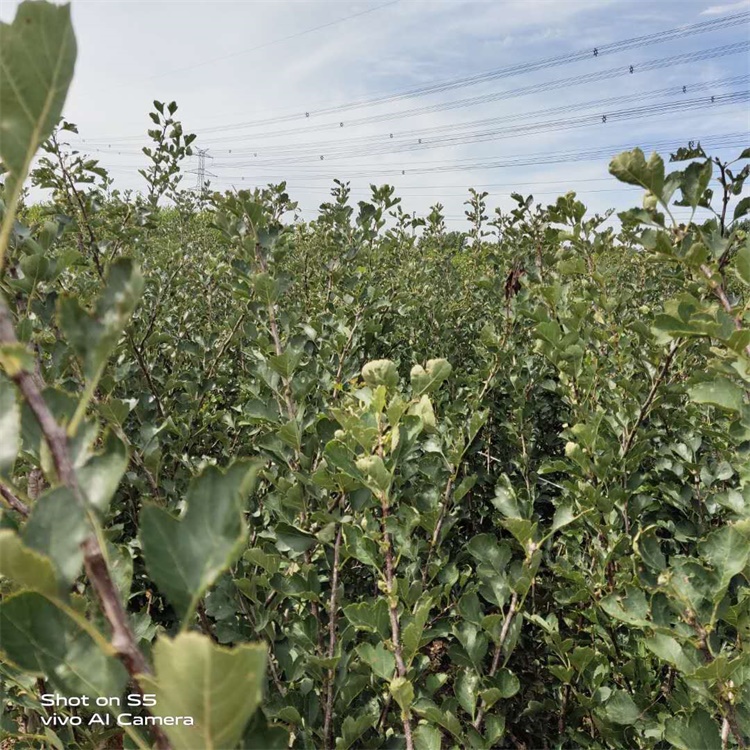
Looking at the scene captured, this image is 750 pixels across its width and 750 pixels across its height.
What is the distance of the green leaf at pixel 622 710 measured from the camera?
1.36 meters

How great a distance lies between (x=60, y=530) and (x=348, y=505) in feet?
3.41

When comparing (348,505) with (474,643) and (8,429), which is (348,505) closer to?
(474,643)

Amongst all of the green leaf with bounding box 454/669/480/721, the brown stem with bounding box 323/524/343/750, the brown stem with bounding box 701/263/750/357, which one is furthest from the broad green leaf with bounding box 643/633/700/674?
the brown stem with bounding box 323/524/343/750

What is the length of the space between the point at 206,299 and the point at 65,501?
11.0 ft

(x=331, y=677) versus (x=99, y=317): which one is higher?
(x=99, y=317)

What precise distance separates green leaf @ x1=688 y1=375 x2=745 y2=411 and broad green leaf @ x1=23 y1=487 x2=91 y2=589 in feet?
3.55

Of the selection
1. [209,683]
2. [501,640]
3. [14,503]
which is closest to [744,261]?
[501,640]

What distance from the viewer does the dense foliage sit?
18.4 inches

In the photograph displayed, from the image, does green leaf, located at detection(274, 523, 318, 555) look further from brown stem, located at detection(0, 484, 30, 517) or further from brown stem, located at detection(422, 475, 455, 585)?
brown stem, located at detection(0, 484, 30, 517)

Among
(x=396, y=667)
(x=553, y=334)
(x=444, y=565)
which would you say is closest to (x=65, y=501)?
(x=396, y=667)

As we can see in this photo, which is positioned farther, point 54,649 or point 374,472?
point 374,472

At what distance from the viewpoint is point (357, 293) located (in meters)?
2.54

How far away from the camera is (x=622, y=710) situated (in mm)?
1372

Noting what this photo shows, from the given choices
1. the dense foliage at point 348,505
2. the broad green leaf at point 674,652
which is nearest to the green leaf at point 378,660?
the dense foliage at point 348,505
